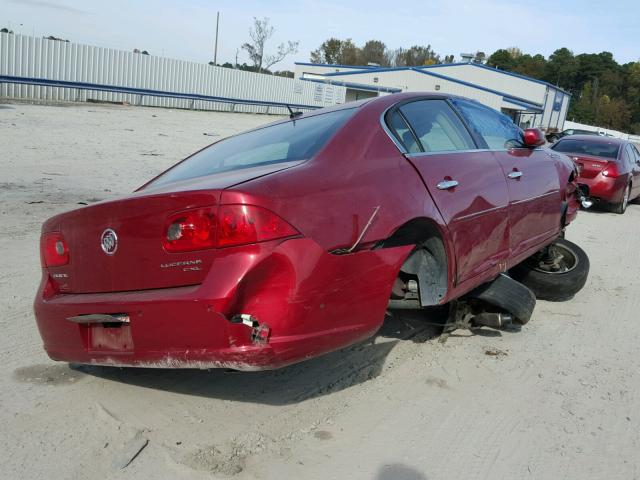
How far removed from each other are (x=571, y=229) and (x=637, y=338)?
5.53 metres

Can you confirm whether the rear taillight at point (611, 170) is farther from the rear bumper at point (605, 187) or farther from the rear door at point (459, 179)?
the rear door at point (459, 179)

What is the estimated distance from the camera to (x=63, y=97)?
24.1 metres

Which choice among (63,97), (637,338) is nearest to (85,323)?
(637,338)

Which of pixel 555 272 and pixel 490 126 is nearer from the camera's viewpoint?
pixel 490 126

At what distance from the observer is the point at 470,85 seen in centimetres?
4975

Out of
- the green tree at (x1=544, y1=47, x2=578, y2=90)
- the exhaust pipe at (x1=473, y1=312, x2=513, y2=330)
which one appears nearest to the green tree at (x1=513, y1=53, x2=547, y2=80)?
the green tree at (x1=544, y1=47, x2=578, y2=90)

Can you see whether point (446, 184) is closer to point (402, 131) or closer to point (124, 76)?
point (402, 131)

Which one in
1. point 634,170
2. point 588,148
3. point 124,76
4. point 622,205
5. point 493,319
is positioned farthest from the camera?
point 124,76

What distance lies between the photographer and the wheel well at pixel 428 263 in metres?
3.41

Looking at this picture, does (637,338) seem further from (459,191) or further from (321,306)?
(321,306)

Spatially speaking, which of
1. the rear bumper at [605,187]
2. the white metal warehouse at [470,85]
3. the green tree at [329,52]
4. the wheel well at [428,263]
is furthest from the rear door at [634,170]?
the green tree at [329,52]

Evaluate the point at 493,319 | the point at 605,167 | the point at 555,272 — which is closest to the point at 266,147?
the point at 493,319

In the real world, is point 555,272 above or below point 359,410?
above

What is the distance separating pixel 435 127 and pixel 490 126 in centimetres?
94
